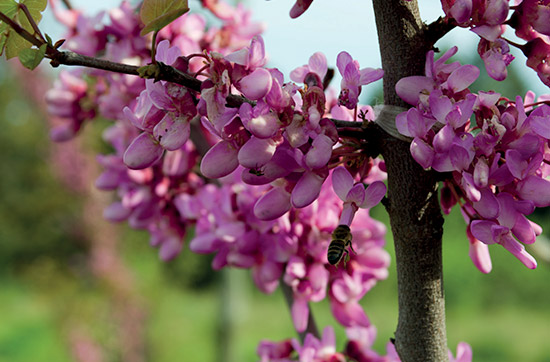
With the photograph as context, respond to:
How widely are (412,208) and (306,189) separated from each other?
0.27ft

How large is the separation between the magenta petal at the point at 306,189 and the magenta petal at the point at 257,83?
0.07 meters

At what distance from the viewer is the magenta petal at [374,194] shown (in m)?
0.38

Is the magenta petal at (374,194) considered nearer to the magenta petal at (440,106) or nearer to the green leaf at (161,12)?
the magenta petal at (440,106)

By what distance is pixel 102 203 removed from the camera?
366cm

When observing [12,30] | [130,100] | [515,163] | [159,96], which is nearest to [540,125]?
[515,163]

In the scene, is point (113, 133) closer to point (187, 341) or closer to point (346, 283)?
point (346, 283)

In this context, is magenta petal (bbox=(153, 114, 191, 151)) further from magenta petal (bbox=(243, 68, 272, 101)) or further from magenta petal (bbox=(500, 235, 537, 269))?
magenta petal (bbox=(500, 235, 537, 269))

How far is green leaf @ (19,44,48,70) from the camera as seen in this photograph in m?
0.35

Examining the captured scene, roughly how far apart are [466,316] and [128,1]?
584 centimetres

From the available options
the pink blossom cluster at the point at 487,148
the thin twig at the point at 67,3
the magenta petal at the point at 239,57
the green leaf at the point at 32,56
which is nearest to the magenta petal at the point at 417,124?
the pink blossom cluster at the point at 487,148

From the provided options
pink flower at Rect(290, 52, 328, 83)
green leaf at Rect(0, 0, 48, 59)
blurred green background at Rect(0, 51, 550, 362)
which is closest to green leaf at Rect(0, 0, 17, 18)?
green leaf at Rect(0, 0, 48, 59)

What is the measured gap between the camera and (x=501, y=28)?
0.39m

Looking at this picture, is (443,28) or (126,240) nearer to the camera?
(443,28)

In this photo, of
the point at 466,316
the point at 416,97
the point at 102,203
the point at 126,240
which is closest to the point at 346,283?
the point at 416,97
